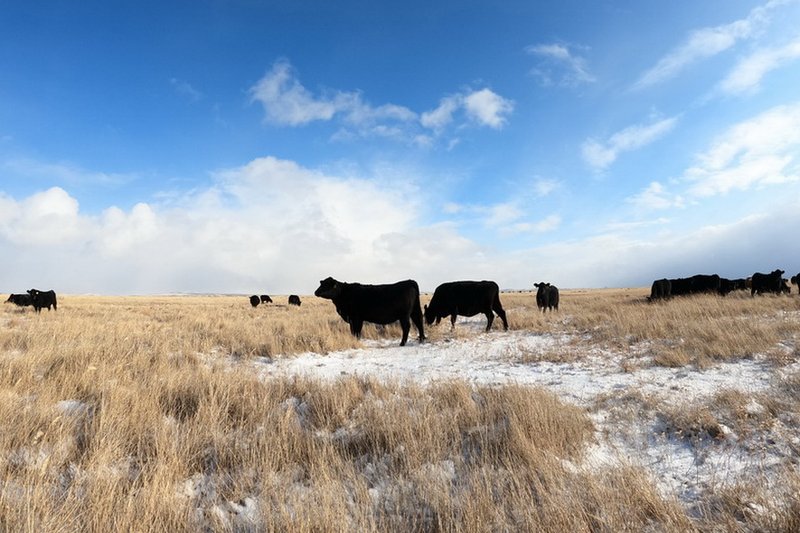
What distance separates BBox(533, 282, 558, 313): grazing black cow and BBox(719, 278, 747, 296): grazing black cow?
390 inches

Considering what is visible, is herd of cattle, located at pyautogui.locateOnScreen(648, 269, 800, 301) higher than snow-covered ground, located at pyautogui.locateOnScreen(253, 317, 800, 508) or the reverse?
higher

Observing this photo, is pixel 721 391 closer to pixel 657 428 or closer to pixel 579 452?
pixel 657 428

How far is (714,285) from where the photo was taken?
83.7 feet

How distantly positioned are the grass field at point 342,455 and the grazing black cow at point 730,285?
23.5 metres

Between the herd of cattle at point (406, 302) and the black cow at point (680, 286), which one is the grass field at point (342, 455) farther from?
the black cow at point (680, 286)

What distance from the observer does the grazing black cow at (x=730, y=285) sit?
25.5m

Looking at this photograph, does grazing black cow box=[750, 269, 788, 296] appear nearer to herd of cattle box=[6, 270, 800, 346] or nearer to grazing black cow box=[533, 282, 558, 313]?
grazing black cow box=[533, 282, 558, 313]

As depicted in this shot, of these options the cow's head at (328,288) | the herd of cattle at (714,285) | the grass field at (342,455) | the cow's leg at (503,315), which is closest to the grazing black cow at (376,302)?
the cow's head at (328,288)

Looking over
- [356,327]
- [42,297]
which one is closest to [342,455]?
[356,327]

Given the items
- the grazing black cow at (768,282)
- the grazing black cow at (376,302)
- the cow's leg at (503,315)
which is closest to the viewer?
the grazing black cow at (376,302)

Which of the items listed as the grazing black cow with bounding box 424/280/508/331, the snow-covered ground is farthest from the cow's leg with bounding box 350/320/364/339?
the grazing black cow with bounding box 424/280/508/331

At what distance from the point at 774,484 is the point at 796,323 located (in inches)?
366

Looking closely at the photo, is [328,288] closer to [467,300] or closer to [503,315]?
[467,300]

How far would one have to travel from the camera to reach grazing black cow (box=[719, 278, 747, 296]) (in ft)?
83.8
